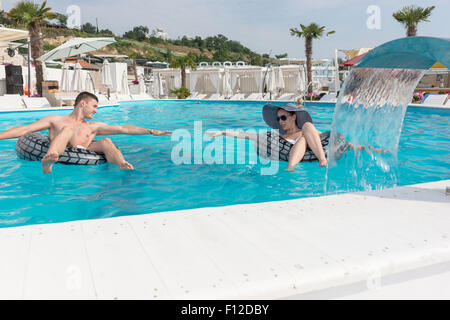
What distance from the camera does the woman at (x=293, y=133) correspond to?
16.8 feet

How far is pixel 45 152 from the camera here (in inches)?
205

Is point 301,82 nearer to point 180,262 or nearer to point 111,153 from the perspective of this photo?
point 111,153

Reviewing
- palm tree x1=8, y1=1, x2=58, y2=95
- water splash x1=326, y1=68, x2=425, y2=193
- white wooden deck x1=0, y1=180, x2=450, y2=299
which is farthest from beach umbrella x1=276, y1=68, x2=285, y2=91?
white wooden deck x1=0, y1=180, x2=450, y2=299

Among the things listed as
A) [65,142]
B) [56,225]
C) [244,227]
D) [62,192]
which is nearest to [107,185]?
[62,192]

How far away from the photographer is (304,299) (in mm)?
1601

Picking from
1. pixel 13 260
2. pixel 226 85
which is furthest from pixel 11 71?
pixel 13 260

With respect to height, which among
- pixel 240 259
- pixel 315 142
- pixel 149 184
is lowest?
pixel 149 184

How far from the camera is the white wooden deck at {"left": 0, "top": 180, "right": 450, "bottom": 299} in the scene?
1.59 m

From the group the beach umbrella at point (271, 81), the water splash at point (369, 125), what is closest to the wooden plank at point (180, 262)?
the water splash at point (369, 125)

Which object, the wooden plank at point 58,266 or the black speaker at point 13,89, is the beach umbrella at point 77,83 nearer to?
the black speaker at point 13,89

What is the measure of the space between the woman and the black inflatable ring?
5.46 feet

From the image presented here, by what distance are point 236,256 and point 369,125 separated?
2721mm
